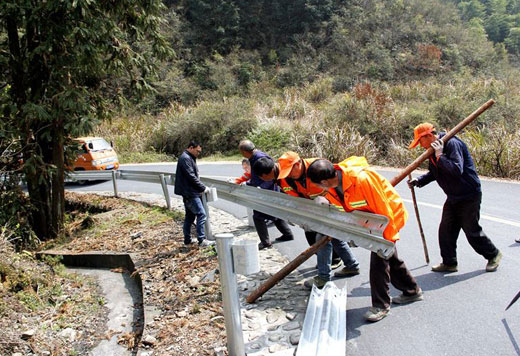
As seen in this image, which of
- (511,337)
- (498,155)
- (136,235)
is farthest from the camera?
(498,155)

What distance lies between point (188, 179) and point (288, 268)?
288cm

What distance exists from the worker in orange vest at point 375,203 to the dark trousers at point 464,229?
876 mm

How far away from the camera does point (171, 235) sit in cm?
A: 772

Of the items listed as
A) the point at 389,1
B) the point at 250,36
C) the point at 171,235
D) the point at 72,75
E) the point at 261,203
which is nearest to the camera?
the point at 261,203

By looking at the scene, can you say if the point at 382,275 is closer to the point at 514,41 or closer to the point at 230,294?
the point at 230,294

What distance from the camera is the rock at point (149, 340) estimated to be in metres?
4.07

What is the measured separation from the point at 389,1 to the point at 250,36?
626 inches

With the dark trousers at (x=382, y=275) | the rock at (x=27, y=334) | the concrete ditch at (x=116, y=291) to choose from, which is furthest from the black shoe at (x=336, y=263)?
the rock at (x=27, y=334)

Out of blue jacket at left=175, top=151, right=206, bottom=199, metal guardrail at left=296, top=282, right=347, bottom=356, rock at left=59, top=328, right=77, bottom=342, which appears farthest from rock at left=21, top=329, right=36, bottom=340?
metal guardrail at left=296, top=282, right=347, bottom=356

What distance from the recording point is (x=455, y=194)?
4.80 metres

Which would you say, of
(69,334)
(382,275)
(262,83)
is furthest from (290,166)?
(262,83)

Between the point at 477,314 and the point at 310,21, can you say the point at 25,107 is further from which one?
the point at 310,21

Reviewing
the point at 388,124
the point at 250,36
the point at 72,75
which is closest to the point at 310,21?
the point at 250,36

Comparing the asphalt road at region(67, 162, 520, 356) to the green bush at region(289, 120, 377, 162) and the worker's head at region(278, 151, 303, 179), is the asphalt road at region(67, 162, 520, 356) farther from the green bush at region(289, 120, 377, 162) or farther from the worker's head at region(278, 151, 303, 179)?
the green bush at region(289, 120, 377, 162)
